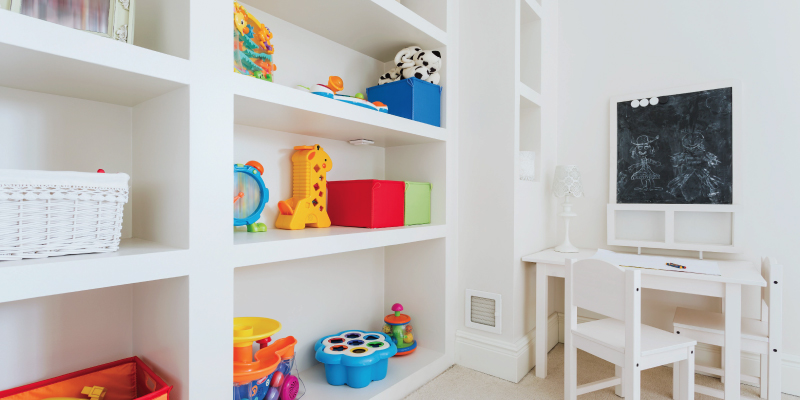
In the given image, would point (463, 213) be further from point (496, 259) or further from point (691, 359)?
point (691, 359)

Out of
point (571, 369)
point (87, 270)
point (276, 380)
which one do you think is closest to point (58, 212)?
point (87, 270)

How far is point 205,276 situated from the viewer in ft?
3.55

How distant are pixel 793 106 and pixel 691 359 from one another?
1317 mm

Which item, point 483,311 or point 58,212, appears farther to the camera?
point 483,311

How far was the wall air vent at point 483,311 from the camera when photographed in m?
1.98

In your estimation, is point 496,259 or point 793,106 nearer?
point 793,106

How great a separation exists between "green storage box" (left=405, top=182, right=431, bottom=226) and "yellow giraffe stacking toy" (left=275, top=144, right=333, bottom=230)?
39 centimetres

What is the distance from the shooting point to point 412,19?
5.88 feet

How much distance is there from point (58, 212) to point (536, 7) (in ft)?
7.56

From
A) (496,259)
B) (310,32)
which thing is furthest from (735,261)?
(310,32)

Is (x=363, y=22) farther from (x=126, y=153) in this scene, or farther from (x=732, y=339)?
(x=732, y=339)

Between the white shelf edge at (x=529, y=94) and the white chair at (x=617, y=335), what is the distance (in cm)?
→ 89

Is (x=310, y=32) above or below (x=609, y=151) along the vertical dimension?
above

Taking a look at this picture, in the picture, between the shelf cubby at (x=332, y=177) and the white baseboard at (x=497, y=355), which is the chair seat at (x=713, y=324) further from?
the shelf cubby at (x=332, y=177)
